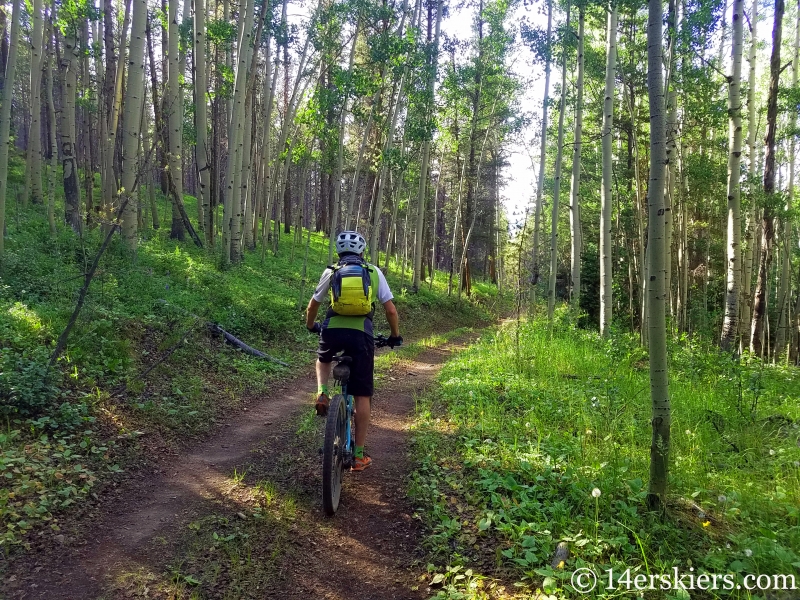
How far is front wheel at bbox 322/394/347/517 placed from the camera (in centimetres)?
357

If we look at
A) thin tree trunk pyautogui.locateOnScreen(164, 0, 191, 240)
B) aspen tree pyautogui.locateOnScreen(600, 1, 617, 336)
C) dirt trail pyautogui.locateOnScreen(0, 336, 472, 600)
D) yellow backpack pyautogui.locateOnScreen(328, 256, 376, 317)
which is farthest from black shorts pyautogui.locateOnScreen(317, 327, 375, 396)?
thin tree trunk pyautogui.locateOnScreen(164, 0, 191, 240)

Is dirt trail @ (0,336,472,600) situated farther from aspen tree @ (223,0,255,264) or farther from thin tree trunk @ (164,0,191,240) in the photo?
thin tree trunk @ (164,0,191,240)

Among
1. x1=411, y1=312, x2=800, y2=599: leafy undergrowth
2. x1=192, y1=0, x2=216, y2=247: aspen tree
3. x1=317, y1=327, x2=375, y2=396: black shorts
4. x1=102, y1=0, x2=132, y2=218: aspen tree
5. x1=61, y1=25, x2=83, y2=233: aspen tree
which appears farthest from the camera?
x1=102, y1=0, x2=132, y2=218: aspen tree

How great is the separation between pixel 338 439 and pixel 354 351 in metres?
0.74

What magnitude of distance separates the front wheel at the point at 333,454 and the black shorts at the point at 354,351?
25 centimetres

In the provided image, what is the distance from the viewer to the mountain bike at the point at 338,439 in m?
3.59

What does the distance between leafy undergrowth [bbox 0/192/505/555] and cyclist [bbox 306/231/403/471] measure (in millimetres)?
2298

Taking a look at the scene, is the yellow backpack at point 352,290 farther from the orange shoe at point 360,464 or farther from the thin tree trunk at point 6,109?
the thin tree trunk at point 6,109

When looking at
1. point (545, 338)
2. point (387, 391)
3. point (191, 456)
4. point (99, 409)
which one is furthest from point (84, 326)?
point (545, 338)

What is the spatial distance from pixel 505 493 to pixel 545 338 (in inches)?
278

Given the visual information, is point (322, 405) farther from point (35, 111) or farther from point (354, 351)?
point (35, 111)

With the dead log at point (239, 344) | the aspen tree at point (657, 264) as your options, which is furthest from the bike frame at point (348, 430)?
the dead log at point (239, 344)

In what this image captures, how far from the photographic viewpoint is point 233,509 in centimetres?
379

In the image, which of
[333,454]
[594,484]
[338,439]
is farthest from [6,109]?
[594,484]
